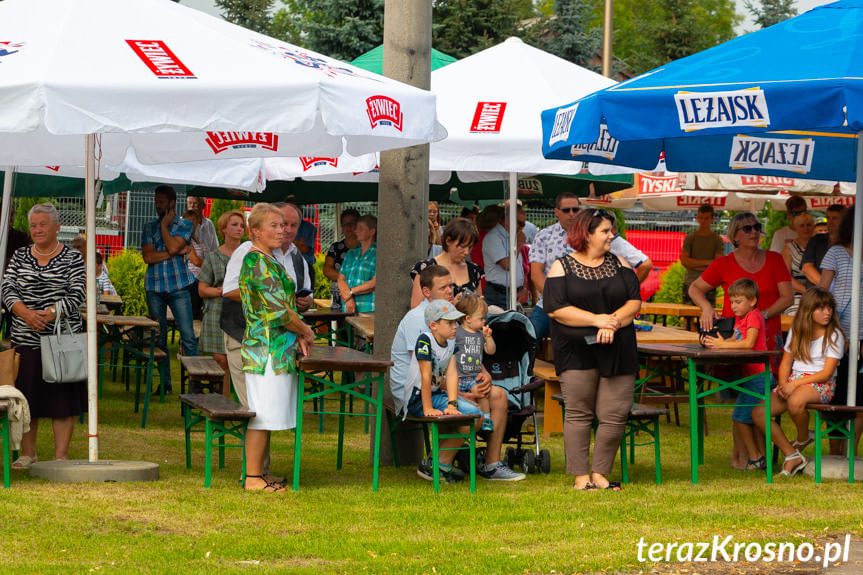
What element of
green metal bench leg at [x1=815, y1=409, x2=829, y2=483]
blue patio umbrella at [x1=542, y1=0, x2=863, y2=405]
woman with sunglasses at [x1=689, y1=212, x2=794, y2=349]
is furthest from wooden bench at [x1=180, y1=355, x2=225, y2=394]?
green metal bench leg at [x1=815, y1=409, x2=829, y2=483]

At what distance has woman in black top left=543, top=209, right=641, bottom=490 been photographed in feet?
25.2

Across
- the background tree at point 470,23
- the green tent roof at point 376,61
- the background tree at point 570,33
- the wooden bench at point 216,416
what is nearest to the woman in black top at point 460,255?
the wooden bench at point 216,416

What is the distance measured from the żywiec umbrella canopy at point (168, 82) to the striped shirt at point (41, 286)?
1.39 metres

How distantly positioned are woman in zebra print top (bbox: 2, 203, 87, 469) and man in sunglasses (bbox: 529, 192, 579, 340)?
13.1 ft

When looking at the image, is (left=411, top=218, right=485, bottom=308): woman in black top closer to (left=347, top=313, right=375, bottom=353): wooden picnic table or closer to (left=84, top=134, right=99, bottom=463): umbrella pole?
(left=347, top=313, right=375, bottom=353): wooden picnic table

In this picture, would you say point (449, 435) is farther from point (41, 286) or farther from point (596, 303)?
point (41, 286)

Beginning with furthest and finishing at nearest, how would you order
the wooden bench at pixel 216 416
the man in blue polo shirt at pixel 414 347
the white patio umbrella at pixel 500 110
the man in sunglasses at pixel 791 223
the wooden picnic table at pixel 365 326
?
the man in sunglasses at pixel 791 223 < the white patio umbrella at pixel 500 110 < the wooden picnic table at pixel 365 326 < the man in blue polo shirt at pixel 414 347 < the wooden bench at pixel 216 416

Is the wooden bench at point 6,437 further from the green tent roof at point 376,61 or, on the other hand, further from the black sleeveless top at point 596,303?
the green tent roof at point 376,61

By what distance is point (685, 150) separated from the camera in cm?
1013

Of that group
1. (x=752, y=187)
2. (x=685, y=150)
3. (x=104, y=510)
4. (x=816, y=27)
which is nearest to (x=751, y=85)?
(x=816, y=27)

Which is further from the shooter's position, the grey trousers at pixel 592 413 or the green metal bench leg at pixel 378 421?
the grey trousers at pixel 592 413

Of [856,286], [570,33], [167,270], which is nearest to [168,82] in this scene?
[856,286]

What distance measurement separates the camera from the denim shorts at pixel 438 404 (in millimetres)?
7770

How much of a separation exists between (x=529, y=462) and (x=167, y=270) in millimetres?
5146
